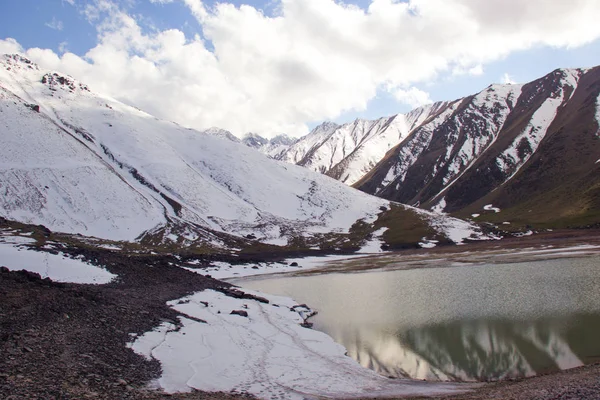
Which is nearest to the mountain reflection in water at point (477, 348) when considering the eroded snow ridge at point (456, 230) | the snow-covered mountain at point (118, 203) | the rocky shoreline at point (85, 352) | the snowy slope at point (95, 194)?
the rocky shoreline at point (85, 352)

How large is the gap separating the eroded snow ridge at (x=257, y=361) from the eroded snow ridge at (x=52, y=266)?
12.7 m

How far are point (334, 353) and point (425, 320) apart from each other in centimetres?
1388

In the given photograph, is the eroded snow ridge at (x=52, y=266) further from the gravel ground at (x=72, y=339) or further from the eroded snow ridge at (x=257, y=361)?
the eroded snow ridge at (x=257, y=361)

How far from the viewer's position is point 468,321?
133 ft

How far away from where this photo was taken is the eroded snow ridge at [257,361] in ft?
74.3

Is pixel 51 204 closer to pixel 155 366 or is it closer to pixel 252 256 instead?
pixel 252 256

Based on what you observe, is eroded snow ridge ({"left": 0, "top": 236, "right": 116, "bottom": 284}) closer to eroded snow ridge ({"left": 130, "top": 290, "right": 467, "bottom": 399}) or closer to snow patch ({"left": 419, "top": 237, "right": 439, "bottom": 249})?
eroded snow ridge ({"left": 130, "top": 290, "right": 467, "bottom": 399})

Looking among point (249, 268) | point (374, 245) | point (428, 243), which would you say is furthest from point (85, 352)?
point (428, 243)

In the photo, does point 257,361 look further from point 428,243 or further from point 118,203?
point 118,203

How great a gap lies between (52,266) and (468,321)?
141 feet

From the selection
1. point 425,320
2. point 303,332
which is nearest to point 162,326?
point 303,332

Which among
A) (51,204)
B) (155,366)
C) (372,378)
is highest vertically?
(51,204)

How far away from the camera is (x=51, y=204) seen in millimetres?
143125

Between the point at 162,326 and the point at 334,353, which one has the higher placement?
the point at 162,326
